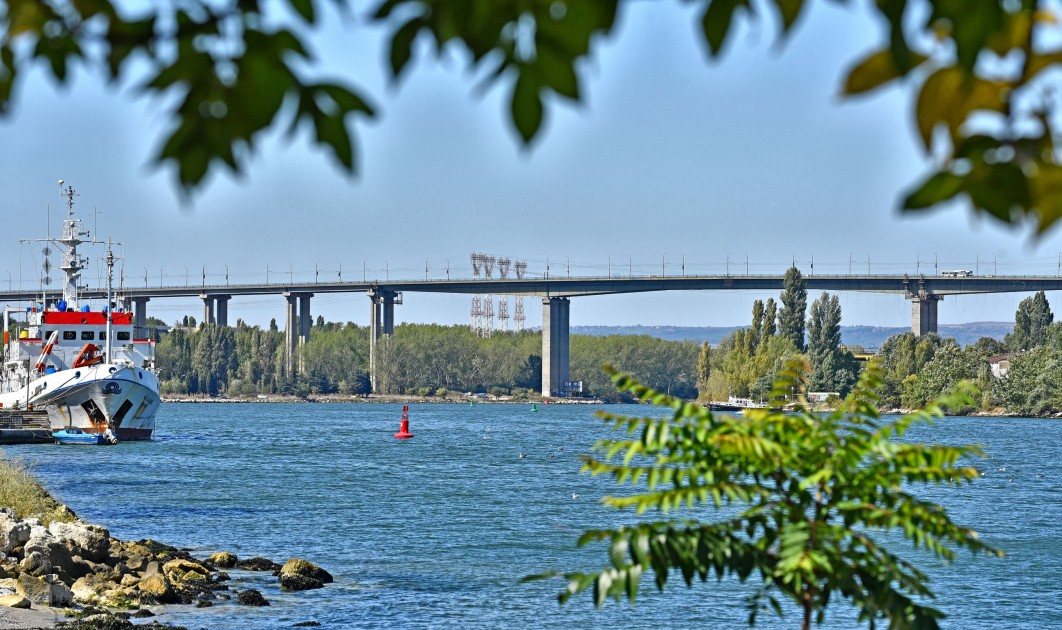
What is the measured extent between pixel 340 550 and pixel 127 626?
1319 centimetres

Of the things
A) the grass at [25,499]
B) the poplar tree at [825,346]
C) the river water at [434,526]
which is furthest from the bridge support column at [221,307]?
the grass at [25,499]

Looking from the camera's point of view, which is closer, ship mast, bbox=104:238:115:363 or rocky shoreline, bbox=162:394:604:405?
ship mast, bbox=104:238:115:363

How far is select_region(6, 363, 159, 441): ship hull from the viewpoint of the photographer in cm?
6125

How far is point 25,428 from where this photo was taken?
63.0 meters

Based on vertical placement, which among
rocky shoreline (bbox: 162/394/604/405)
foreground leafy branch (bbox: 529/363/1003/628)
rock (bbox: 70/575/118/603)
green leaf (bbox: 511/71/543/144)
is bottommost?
rock (bbox: 70/575/118/603)

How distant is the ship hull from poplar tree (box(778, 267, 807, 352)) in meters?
78.1

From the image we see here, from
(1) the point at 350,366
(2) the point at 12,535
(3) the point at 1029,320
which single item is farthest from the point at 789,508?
(1) the point at 350,366

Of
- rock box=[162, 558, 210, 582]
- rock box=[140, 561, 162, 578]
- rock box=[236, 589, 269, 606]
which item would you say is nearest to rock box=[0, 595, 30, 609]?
rock box=[236, 589, 269, 606]

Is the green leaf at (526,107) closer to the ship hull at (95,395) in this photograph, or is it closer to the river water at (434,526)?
the river water at (434,526)

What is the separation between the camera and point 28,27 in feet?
8.65

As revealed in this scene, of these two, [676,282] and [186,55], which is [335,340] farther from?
[186,55]

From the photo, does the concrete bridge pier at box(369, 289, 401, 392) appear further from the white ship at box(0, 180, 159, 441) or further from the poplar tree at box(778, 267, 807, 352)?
the white ship at box(0, 180, 159, 441)

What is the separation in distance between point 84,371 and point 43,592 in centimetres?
4277

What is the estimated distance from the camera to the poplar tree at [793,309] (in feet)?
435
